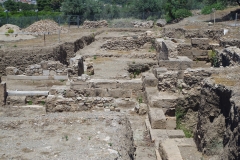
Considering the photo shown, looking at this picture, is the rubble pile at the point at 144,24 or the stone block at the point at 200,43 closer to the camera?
the stone block at the point at 200,43

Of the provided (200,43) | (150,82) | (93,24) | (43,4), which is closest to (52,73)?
(150,82)

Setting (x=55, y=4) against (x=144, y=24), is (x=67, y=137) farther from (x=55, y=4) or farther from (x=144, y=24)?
(x=55, y=4)

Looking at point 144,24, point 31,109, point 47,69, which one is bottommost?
point 31,109

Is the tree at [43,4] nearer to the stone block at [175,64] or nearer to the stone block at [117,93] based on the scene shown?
the stone block at [175,64]

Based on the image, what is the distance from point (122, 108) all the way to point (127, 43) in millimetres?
12868

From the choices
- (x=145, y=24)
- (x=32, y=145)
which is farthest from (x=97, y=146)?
(x=145, y=24)

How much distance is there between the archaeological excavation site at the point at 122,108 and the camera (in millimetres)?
6727

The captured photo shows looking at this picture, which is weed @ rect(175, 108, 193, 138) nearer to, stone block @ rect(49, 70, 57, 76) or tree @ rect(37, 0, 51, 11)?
stone block @ rect(49, 70, 57, 76)

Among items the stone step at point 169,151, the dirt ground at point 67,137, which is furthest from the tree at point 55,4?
the stone step at point 169,151

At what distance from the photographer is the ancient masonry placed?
270 inches

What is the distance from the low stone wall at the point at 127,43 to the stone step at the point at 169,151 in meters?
16.6

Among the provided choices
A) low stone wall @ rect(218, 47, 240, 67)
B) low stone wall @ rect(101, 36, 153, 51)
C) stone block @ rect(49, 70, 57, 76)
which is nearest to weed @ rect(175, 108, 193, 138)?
low stone wall @ rect(218, 47, 240, 67)

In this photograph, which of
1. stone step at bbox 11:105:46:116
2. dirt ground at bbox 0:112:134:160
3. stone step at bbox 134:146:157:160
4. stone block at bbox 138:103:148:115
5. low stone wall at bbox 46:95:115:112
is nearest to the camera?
dirt ground at bbox 0:112:134:160

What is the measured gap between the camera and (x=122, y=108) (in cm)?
1173
